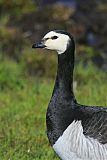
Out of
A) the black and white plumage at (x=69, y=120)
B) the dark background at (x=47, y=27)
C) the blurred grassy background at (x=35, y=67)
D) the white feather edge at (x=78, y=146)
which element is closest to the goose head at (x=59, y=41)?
the black and white plumage at (x=69, y=120)

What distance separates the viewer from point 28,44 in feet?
45.6

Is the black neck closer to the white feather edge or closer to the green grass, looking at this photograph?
the white feather edge

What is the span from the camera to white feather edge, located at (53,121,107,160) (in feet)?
19.9

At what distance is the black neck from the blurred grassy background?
92 cm

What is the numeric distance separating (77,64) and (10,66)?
1.65 m

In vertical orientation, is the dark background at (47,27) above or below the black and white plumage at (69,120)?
above

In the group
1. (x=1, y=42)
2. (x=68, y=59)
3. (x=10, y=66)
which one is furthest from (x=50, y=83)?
(x=68, y=59)

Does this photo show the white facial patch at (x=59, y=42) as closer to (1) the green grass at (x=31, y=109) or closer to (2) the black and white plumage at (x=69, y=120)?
(2) the black and white plumage at (x=69, y=120)

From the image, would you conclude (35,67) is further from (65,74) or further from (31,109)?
(65,74)

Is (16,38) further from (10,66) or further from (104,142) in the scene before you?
(104,142)

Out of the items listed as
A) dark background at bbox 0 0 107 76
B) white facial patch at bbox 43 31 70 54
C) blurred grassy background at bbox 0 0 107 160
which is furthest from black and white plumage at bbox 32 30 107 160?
dark background at bbox 0 0 107 76

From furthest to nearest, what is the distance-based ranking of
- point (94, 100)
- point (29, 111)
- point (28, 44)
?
point (28, 44) → point (94, 100) → point (29, 111)

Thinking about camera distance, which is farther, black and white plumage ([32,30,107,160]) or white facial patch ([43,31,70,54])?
white facial patch ([43,31,70,54])

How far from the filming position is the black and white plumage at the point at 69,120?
240 inches
